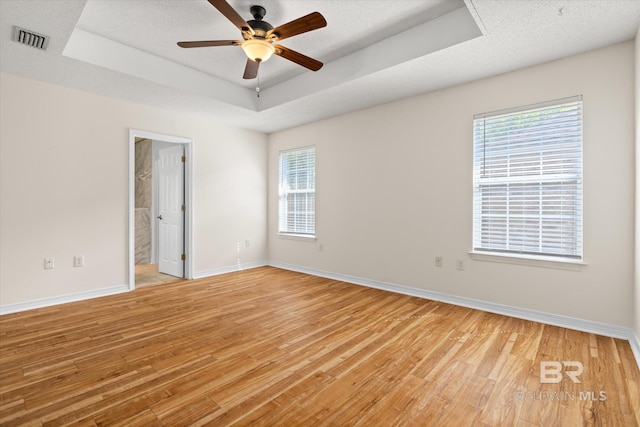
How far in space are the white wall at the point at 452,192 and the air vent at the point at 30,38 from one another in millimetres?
3431

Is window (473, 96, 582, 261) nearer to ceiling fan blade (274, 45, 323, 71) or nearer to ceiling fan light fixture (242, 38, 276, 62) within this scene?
ceiling fan blade (274, 45, 323, 71)

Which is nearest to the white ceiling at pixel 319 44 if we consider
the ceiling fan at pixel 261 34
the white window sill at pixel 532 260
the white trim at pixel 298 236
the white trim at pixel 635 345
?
the ceiling fan at pixel 261 34

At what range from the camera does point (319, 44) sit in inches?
129

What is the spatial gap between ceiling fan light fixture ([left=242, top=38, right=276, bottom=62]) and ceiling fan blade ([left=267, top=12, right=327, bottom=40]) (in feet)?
0.31

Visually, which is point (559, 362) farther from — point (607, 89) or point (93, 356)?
point (93, 356)

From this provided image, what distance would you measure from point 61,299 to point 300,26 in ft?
13.3

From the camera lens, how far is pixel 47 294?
3.52 m

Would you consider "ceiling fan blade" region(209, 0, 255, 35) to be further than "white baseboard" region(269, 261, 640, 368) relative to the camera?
No

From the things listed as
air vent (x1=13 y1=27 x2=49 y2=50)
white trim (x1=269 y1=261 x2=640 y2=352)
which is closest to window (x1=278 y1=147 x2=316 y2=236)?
white trim (x1=269 y1=261 x2=640 y2=352)

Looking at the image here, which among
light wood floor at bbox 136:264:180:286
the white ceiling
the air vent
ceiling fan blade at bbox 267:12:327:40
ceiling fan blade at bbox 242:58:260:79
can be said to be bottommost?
light wood floor at bbox 136:264:180:286

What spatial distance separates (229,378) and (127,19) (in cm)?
322

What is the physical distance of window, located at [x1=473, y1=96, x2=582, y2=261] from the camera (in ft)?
9.50

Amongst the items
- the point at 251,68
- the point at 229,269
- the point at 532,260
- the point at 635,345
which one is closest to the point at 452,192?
the point at 532,260

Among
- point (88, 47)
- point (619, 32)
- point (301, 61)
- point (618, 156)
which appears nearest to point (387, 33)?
point (301, 61)
